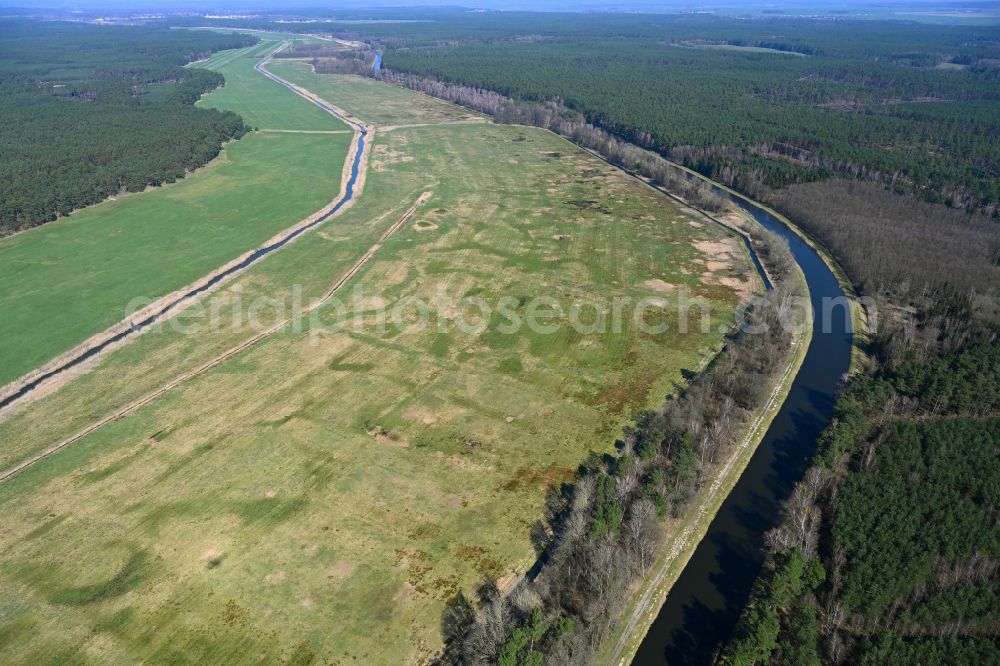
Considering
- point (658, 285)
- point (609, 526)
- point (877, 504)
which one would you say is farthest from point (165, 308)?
point (877, 504)

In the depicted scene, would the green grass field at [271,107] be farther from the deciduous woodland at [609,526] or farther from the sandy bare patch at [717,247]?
the deciduous woodland at [609,526]

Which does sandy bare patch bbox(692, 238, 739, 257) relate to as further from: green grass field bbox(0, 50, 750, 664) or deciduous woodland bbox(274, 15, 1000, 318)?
deciduous woodland bbox(274, 15, 1000, 318)

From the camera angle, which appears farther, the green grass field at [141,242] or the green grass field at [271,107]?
the green grass field at [271,107]

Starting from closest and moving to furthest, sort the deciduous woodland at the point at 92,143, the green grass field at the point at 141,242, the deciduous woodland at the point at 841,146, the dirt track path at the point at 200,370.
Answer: the dirt track path at the point at 200,370, the green grass field at the point at 141,242, the deciduous woodland at the point at 841,146, the deciduous woodland at the point at 92,143

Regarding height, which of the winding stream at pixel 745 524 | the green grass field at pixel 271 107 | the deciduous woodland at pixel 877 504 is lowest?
the winding stream at pixel 745 524

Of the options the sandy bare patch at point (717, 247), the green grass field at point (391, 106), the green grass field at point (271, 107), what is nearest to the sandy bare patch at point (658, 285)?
the sandy bare patch at point (717, 247)

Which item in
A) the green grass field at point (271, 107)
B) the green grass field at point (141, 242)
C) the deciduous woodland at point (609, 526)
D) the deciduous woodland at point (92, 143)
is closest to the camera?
the deciduous woodland at point (609, 526)

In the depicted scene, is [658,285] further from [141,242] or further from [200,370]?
[141,242]
